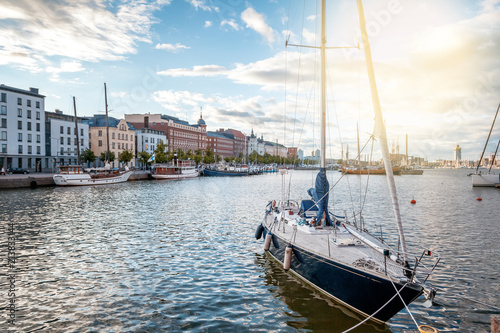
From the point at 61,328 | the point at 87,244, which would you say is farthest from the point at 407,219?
the point at 61,328

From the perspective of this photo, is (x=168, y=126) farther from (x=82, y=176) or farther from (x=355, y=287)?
(x=355, y=287)

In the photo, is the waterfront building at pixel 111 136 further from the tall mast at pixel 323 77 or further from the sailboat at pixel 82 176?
the tall mast at pixel 323 77

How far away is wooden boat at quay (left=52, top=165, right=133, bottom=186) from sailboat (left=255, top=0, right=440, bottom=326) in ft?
195

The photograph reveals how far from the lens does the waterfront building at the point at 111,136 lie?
371 feet

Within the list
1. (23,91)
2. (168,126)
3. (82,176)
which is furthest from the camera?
(168,126)

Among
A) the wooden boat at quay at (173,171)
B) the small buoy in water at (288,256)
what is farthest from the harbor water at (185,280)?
the wooden boat at quay at (173,171)

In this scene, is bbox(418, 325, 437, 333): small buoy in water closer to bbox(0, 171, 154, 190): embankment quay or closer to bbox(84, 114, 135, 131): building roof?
bbox(0, 171, 154, 190): embankment quay

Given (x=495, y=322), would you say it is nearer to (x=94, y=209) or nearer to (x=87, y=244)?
(x=87, y=244)

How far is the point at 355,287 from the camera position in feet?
36.2

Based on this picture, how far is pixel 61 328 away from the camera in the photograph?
11.0 m

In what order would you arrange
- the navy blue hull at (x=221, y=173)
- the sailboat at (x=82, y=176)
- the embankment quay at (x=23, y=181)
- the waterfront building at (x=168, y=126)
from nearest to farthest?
the embankment quay at (x=23, y=181) → the sailboat at (x=82, y=176) → the navy blue hull at (x=221, y=173) → the waterfront building at (x=168, y=126)

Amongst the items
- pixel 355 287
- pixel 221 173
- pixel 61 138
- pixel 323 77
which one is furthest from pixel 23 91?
pixel 355 287

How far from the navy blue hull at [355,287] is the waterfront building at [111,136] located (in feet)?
364

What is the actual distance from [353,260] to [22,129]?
3795 inches
